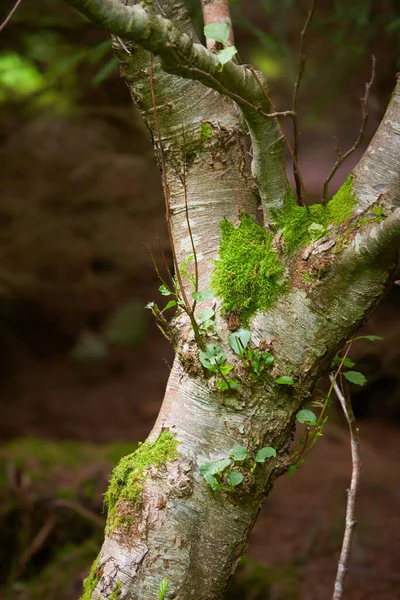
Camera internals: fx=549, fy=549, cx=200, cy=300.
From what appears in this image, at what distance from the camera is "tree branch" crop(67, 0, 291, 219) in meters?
1.20

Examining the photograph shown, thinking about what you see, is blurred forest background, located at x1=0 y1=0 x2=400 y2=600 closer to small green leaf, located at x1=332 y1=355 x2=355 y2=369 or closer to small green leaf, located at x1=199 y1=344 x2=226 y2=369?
small green leaf, located at x1=332 y1=355 x2=355 y2=369

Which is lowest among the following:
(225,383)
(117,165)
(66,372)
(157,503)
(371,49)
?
(66,372)

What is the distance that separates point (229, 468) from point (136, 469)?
0.29 metres

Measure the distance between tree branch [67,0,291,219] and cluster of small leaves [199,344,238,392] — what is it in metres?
0.46

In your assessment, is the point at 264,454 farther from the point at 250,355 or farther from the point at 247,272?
the point at 247,272

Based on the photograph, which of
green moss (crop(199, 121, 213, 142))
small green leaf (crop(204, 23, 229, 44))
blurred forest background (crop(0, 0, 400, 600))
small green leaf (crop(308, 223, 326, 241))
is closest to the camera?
small green leaf (crop(204, 23, 229, 44))

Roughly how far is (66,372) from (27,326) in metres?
0.87

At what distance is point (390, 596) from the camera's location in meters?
3.45

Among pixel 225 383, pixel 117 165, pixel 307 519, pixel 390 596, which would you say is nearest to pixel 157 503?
pixel 225 383

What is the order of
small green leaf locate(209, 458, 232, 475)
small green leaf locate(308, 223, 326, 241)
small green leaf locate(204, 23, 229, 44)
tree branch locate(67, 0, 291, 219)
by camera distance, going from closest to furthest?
tree branch locate(67, 0, 291, 219) → small green leaf locate(204, 23, 229, 44) → small green leaf locate(209, 458, 232, 475) → small green leaf locate(308, 223, 326, 241)

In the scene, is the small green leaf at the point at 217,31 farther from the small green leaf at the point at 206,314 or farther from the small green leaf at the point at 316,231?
the small green leaf at the point at 206,314

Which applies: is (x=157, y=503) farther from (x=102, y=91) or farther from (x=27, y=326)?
Answer: (x=27, y=326)

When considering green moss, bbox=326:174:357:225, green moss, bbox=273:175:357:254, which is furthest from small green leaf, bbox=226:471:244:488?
green moss, bbox=326:174:357:225

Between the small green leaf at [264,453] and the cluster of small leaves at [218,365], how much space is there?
0.19 meters
